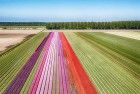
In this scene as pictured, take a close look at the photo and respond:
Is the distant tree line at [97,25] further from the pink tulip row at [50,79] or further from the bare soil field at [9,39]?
the pink tulip row at [50,79]

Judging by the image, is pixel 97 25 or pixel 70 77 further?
pixel 97 25

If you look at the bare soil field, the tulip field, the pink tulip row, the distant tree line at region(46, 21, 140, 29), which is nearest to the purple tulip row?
the tulip field

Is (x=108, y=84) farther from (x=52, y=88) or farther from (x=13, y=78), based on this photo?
(x=13, y=78)

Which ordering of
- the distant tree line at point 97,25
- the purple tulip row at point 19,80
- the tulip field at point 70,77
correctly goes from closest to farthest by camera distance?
1. the purple tulip row at point 19,80
2. the tulip field at point 70,77
3. the distant tree line at point 97,25

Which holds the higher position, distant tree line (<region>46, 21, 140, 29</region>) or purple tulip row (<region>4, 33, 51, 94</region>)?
purple tulip row (<region>4, 33, 51, 94</region>)

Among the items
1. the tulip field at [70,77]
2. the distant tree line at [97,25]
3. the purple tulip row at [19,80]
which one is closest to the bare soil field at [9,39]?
the purple tulip row at [19,80]

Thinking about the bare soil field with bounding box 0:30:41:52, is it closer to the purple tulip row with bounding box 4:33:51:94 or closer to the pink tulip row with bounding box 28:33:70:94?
the purple tulip row with bounding box 4:33:51:94

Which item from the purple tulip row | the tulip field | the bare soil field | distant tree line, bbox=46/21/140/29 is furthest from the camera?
distant tree line, bbox=46/21/140/29

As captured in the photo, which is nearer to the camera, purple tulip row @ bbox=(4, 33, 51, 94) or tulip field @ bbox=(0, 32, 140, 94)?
purple tulip row @ bbox=(4, 33, 51, 94)

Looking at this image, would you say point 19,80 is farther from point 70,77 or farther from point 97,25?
point 97,25

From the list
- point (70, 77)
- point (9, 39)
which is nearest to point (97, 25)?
point (9, 39)

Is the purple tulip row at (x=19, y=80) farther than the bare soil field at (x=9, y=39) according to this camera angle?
No
